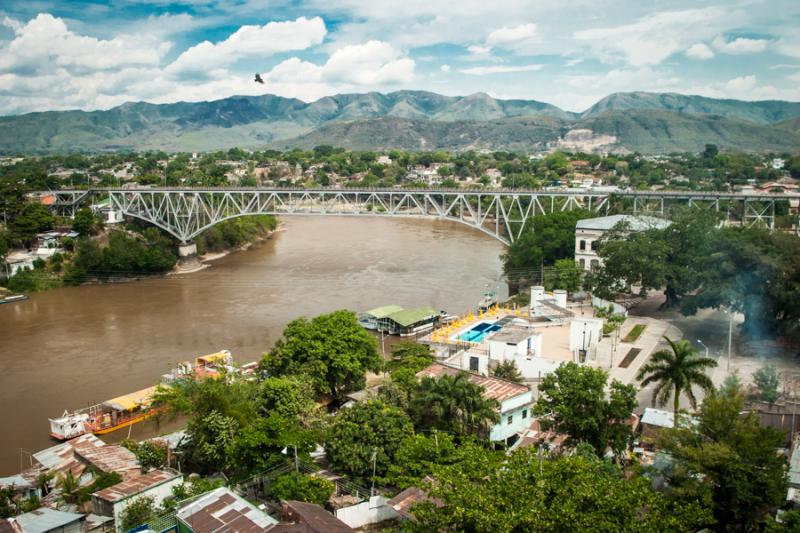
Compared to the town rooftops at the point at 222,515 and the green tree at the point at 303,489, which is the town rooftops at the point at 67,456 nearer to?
the town rooftops at the point at 222,515

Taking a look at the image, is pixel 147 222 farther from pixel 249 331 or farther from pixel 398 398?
pixel 398 398

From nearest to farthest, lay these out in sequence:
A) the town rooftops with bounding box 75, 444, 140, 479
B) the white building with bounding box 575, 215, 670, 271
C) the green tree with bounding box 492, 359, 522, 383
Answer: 1. the town rooftops with bounding box 75, 444, 140, 479
2. the green tree with bounding box 492, 359, 522, 383
3. the white building with bounding box 575, 215, 670, 271

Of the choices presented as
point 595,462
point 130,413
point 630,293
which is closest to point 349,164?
point 630,293

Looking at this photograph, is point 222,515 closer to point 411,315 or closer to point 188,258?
point 411,315

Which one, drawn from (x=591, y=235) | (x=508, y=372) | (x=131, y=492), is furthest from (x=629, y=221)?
(x=131, y=492)

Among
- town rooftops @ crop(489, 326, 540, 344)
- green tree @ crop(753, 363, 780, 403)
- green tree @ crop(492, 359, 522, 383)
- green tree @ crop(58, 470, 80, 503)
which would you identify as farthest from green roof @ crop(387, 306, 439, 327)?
green tree @ crop(58, 470, 80, 503)

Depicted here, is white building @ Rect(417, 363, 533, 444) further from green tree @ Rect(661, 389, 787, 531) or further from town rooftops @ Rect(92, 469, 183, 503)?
town rooftops @ Rect(92, 469, 183, 503)
